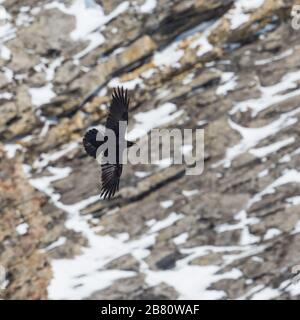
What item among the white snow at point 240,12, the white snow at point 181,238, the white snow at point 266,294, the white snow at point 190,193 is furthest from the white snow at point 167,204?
the white snow at point 240,12

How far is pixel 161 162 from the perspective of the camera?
2353 centimetres

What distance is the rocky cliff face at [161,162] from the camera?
22000mm

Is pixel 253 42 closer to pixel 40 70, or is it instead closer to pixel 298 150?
pixel 298 150

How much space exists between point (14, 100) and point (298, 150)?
7.49 metres

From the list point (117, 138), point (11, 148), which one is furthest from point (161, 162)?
point (117, 138)

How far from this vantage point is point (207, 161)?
76.6ft

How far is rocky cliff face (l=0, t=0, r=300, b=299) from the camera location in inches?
866

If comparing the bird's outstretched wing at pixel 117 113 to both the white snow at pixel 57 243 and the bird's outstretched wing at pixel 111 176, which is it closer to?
the bird's outstretched wing at pixel 111 176

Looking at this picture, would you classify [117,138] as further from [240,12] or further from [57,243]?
[240,12]

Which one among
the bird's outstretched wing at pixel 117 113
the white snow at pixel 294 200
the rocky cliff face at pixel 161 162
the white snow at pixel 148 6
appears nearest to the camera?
the bird's outstretched wing at pixel 117 113

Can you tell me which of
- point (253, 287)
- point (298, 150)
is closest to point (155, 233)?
point (253, 287)

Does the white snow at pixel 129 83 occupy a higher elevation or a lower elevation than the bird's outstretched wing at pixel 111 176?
higher
